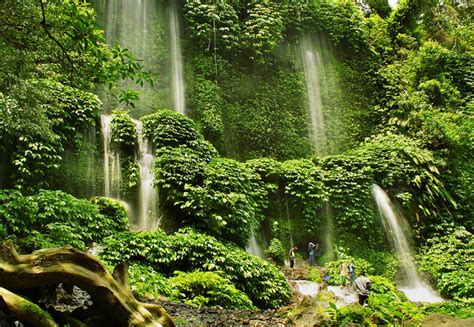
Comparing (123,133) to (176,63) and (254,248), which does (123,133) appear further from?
(176,63)

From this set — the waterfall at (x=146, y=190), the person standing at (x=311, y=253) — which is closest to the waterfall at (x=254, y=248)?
the person standing at (x=311, y=253)

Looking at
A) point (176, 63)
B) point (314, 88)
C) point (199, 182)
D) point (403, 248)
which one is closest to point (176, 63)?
point (176, 63)

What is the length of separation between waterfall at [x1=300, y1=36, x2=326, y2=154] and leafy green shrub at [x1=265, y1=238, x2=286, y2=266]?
23.9 ft

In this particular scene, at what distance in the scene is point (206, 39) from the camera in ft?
60.3

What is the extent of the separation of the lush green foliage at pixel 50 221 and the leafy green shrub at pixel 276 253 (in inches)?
227

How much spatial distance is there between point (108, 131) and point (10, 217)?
6.22 metres

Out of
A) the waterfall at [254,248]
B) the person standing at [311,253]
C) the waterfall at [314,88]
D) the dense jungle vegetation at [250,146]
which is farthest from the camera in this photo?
the waterfall at [314,88]

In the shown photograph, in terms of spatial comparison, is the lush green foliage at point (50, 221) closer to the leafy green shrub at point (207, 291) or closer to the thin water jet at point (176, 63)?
the leafy green shrub at point (207, 291)

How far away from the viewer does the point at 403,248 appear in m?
14.2

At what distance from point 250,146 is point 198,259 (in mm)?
9206

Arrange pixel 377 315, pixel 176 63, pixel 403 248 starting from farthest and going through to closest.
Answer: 1. pixel 176 63
2. pixel 403 248
3. pixel 377 315

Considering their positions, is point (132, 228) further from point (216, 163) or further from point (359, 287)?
point (359, 287)

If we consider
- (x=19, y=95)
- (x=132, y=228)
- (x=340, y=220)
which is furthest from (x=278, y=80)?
(x=19, y=95)

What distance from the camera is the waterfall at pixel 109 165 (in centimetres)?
1162
